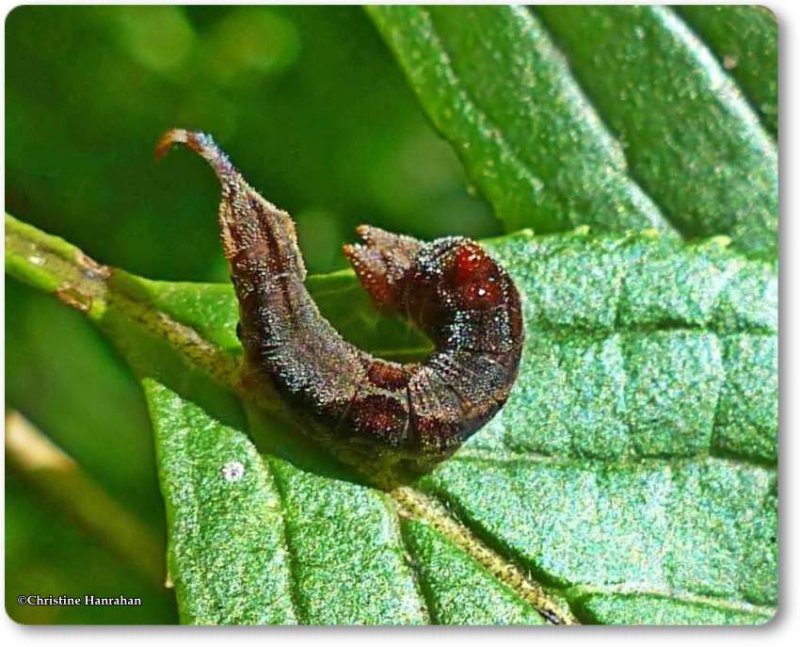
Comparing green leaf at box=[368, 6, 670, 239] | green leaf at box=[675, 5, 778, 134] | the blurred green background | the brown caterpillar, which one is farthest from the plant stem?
green leaf at box=[675, 5, 778, 134]

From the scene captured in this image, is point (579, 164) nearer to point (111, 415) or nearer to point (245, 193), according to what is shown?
point (245, 193)

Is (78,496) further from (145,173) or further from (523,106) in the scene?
(523,106)

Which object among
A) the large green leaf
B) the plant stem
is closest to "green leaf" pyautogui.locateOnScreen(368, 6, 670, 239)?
the large green leaf

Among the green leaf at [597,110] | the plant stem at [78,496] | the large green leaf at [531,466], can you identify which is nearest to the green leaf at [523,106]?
the green leaf at [597,110]

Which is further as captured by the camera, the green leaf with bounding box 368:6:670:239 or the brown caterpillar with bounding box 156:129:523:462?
the green leaf with bounding box 368:6:670:239

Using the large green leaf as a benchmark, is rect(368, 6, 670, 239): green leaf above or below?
above

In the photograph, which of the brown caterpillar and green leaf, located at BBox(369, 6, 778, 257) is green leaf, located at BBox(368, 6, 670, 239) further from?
the brown caterpillar

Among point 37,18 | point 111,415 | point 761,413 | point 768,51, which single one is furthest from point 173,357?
point 768,51
